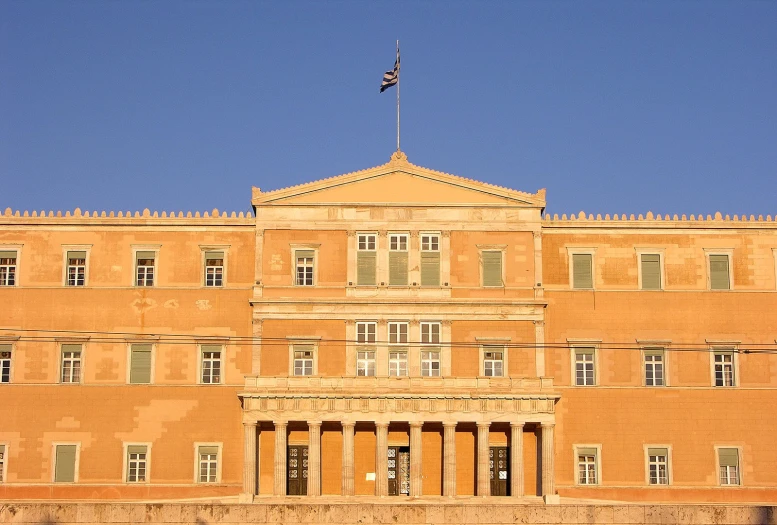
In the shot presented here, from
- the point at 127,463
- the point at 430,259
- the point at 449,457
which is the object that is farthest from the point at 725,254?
the point at 127,463

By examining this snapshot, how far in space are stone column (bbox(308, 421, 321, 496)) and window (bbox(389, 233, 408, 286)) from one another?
7315mm

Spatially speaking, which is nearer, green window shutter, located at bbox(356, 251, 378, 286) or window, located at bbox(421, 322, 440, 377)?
window, located at bbox(421, 322, 440, 377)

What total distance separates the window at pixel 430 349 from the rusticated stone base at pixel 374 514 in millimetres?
14703

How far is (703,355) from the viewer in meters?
52.7

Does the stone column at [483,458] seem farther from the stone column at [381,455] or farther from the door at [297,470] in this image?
the door at [297,470]

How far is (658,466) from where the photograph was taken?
2036 inches

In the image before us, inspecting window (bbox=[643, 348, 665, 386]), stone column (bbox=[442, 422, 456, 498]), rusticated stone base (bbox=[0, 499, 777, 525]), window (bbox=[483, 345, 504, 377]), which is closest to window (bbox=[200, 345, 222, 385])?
stone column (bbox=[442, 422, 456, 498])

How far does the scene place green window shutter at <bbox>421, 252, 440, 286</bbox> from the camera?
173 feet

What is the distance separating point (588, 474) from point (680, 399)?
528 cm

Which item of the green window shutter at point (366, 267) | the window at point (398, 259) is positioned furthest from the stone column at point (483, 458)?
the green window shutter at point (366, 267)

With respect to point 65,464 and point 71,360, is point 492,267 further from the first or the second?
point 65,464

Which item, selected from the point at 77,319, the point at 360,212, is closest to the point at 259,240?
the point at 360,212

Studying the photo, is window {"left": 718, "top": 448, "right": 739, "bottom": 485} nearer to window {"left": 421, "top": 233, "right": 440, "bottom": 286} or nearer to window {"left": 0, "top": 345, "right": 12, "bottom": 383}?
window {"left": 421, "top": 233, "right": 440, "bottom": 286}

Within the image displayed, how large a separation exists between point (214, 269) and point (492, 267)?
1252 cm
